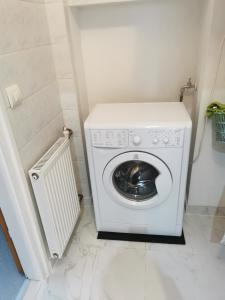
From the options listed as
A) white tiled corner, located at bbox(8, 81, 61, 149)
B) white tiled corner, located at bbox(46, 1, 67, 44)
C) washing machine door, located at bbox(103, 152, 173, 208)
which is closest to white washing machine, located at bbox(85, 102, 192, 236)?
washing machine door, located at bbox(103, 152, 173, 208)

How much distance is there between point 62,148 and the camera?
1.44 m

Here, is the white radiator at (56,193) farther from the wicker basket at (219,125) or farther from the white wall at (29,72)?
the wicker basket at (219,125)

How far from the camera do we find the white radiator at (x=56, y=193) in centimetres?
119

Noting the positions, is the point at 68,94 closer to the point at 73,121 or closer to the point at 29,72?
the point at 73,121

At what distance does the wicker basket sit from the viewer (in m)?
1.36

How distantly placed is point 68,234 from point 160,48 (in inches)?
59.2

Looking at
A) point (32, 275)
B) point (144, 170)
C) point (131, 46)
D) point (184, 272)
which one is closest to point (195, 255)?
point (184, 272)

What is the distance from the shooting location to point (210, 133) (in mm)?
1536

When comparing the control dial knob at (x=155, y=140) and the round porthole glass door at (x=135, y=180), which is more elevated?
the control dial knob at (x=155, y=140)

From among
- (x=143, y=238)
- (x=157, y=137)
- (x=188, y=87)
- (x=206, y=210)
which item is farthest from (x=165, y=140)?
(x=206, y=210)

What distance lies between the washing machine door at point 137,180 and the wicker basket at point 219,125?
40cm

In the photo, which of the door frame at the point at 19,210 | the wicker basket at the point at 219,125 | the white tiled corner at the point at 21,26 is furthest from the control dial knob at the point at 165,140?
the white tiled corner at the point at 21,26

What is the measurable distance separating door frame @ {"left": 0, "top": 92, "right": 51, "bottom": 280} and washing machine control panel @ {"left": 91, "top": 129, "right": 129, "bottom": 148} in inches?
17.6

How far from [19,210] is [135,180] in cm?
77
